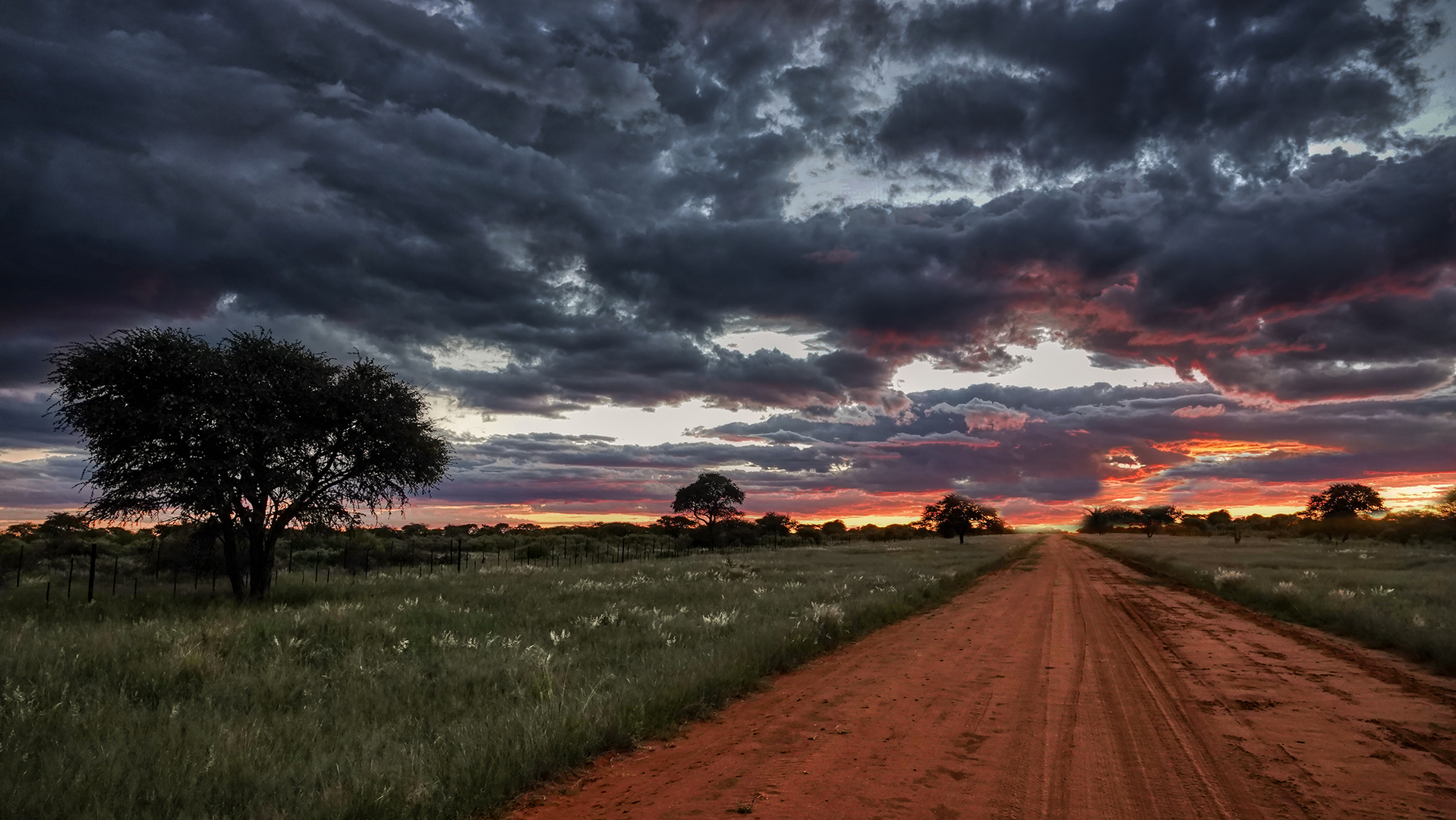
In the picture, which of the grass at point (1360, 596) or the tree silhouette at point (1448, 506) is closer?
the grass at point (1360, 596)

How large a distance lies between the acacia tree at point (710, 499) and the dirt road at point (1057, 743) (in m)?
78.6

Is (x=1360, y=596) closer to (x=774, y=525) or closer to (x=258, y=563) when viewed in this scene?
(x=258, y=563)

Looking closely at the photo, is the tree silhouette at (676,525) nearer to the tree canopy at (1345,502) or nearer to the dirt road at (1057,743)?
the dirt road at (1057,743)

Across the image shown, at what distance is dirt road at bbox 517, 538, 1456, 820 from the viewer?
572 cm

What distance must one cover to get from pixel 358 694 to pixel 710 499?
82.6 m

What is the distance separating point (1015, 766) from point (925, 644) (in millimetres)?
7422

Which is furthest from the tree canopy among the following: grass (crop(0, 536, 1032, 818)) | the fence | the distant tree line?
grass (crop(0, 536, 1032, 818))

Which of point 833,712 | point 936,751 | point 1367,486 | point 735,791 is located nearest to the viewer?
point 735,791

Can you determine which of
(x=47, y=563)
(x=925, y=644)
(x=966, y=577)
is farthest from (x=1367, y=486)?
(x=47, y=563)

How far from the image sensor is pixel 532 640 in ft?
43.6

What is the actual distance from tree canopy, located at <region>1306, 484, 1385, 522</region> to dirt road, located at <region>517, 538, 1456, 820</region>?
133 m

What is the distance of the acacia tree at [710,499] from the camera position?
299ft

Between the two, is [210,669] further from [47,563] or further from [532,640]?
[47,563]

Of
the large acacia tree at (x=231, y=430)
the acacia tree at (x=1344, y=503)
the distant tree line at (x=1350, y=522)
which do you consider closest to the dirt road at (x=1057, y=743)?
the large acacia tree at (x=231, y=430)
